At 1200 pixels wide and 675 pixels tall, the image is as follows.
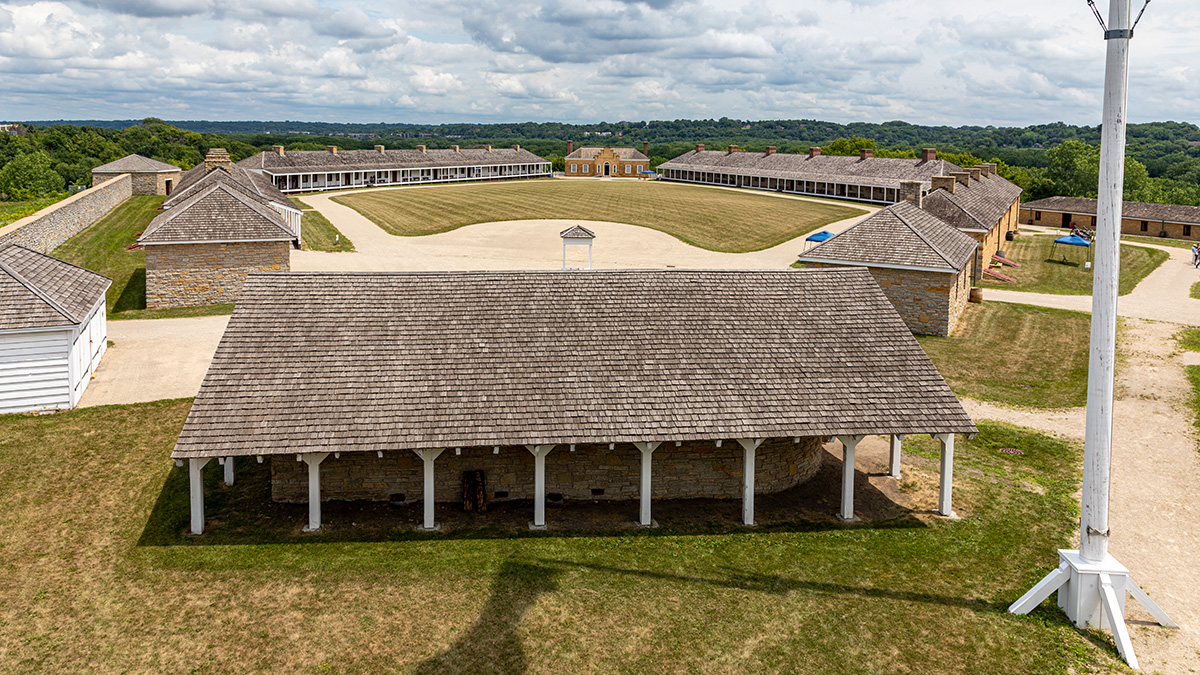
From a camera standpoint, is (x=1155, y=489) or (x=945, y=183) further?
(x=945, y=183)

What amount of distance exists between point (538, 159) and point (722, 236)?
198 feet

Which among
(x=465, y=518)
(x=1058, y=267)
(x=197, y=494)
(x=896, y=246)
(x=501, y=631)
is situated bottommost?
(x=501, y=631)

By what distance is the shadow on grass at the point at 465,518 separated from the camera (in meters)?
14.0

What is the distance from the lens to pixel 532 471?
1528 centimetres

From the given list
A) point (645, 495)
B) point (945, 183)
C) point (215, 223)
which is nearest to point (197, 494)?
point (645, 495)

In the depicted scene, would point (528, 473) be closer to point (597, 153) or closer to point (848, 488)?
point (848, 488)

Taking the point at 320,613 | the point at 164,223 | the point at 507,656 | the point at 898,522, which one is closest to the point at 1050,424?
the point at 898,522

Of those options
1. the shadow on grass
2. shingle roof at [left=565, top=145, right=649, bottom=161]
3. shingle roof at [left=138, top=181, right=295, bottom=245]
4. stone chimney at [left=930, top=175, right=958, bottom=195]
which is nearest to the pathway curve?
shingle roof at [left=138, top=181, right=295, bottom=245]

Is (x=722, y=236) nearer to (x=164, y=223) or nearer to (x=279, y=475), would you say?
(x=164, y=223)

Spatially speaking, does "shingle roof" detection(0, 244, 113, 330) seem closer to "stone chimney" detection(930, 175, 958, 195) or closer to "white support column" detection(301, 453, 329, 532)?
"white support column" detection(301, 453, 329, 532)

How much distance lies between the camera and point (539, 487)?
14266mm

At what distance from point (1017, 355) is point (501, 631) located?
2339 centimetres

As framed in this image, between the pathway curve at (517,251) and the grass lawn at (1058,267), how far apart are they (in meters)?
Answer: 11.9

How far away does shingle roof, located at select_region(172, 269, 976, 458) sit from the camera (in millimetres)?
13867
